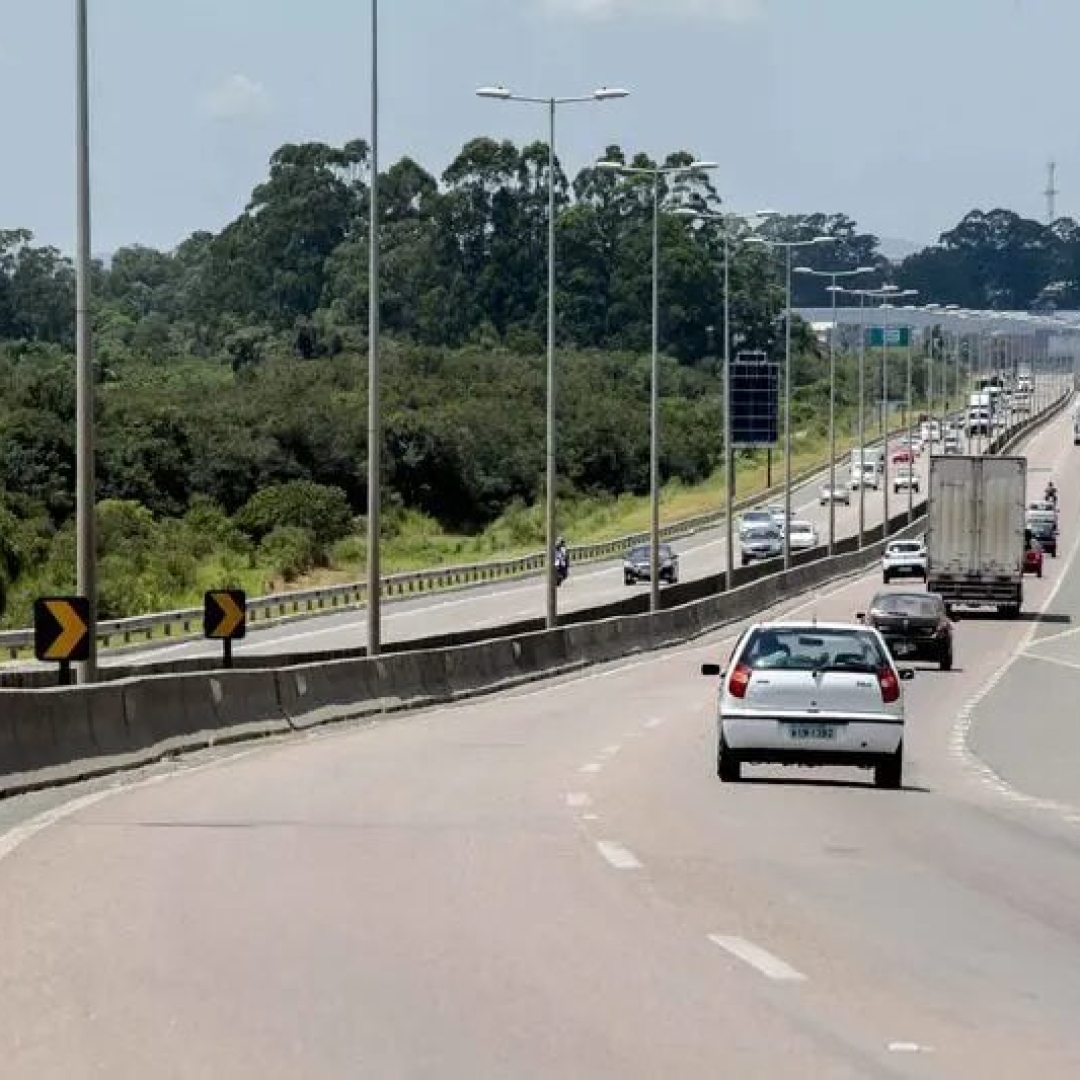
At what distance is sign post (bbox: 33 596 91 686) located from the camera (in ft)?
91.0

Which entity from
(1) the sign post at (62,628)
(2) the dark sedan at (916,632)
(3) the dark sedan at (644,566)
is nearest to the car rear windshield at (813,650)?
(1) the sign post at (62,628)

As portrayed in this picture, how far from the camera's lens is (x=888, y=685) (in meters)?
27.5

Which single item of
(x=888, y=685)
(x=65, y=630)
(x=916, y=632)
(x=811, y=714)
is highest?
(x=65, y=630)

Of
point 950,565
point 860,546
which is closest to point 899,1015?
point 950,565

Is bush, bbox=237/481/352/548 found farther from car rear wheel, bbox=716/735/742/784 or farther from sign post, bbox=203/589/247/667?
car rear wheel, bbox=716/735/742/784

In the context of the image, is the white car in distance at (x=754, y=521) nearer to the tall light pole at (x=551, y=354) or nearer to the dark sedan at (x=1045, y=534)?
the dark sedan at (x=1045, y=534)

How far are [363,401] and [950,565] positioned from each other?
263 feet

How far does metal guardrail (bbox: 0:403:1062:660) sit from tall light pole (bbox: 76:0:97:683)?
30988mm

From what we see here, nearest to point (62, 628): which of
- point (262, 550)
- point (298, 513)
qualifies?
point (262, 550)

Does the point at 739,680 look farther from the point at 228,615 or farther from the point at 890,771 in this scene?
the point at 228,615

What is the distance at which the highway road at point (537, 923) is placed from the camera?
11.0 metres

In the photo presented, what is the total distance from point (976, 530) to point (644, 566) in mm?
Result: 24193

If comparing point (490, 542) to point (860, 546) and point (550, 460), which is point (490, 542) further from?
point (550, 460)

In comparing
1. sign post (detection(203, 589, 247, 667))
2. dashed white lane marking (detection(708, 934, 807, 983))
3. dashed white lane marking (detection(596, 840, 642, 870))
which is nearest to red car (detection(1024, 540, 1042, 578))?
sign post (detection(203, 589, 247, 667))
